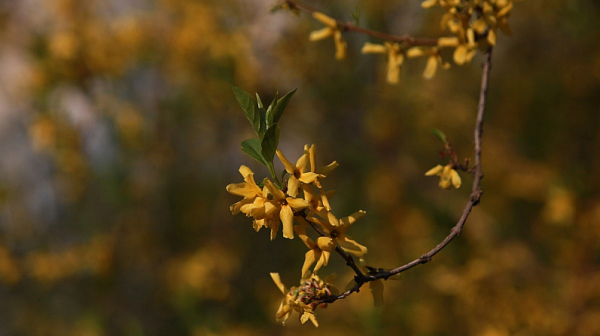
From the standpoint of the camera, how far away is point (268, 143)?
1.93 ft

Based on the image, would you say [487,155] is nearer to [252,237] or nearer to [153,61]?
[252,237]

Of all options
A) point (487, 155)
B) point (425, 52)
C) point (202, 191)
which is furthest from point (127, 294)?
point (425, 52)

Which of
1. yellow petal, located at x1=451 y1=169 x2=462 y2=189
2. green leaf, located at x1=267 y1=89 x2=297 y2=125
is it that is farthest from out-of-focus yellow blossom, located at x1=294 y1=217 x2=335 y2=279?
yellow petal, located at x1=451 y1=169 x2=462 y2=189

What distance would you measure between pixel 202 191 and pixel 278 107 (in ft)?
8.17

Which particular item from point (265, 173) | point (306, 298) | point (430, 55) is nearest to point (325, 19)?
point (430, 55)

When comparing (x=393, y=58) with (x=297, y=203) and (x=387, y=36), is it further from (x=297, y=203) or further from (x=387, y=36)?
(x=297, y=203)

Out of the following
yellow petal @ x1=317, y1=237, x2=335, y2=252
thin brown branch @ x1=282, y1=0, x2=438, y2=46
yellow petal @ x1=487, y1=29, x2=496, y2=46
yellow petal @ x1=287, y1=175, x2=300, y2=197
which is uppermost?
yellow petal @ x1=487, y1=29, x2=496, y2=46

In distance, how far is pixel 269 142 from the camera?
59cm

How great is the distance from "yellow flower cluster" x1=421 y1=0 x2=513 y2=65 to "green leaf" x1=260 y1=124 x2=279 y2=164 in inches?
17.3

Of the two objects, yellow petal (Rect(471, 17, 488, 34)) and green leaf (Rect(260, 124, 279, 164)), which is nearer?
green leaf (Rect(260, 124, 279, 164))

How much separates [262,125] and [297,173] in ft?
0.23

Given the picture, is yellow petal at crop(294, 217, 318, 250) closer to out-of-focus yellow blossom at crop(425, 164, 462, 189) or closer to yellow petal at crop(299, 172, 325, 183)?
yellow petal at crop(299, 172, 325, 183)

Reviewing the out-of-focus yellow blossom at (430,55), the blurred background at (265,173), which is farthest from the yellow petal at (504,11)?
the blurred background at (265,173)

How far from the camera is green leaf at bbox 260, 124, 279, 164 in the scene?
0.58 meters
